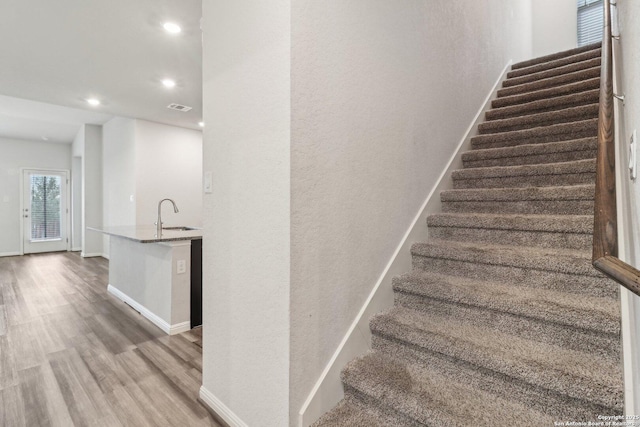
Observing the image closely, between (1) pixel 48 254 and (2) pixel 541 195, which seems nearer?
(2) pixel 541 195

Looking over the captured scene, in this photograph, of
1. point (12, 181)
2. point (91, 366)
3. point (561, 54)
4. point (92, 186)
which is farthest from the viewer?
point (12, 181)

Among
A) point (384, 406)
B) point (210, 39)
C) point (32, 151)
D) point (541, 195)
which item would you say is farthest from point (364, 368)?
point (32, 151)

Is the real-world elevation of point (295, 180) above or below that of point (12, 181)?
below

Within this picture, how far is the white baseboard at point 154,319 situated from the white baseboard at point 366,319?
75.2 inches

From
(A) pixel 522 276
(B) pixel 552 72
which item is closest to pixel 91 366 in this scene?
(A) pixel 522 276

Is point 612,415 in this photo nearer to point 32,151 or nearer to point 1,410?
point 1,410

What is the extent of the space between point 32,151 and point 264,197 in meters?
8.98

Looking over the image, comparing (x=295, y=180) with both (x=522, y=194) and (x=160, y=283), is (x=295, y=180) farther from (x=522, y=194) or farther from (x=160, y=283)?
(x=160, y=283)

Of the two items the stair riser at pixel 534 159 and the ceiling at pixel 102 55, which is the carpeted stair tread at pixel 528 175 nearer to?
the stair riser at pixel 534 159

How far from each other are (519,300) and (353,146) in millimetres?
1183

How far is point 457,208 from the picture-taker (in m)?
2.48

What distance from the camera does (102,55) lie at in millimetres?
3102

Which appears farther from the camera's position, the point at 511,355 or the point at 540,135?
the point at 540,135

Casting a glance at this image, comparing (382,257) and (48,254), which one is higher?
(382,257)
